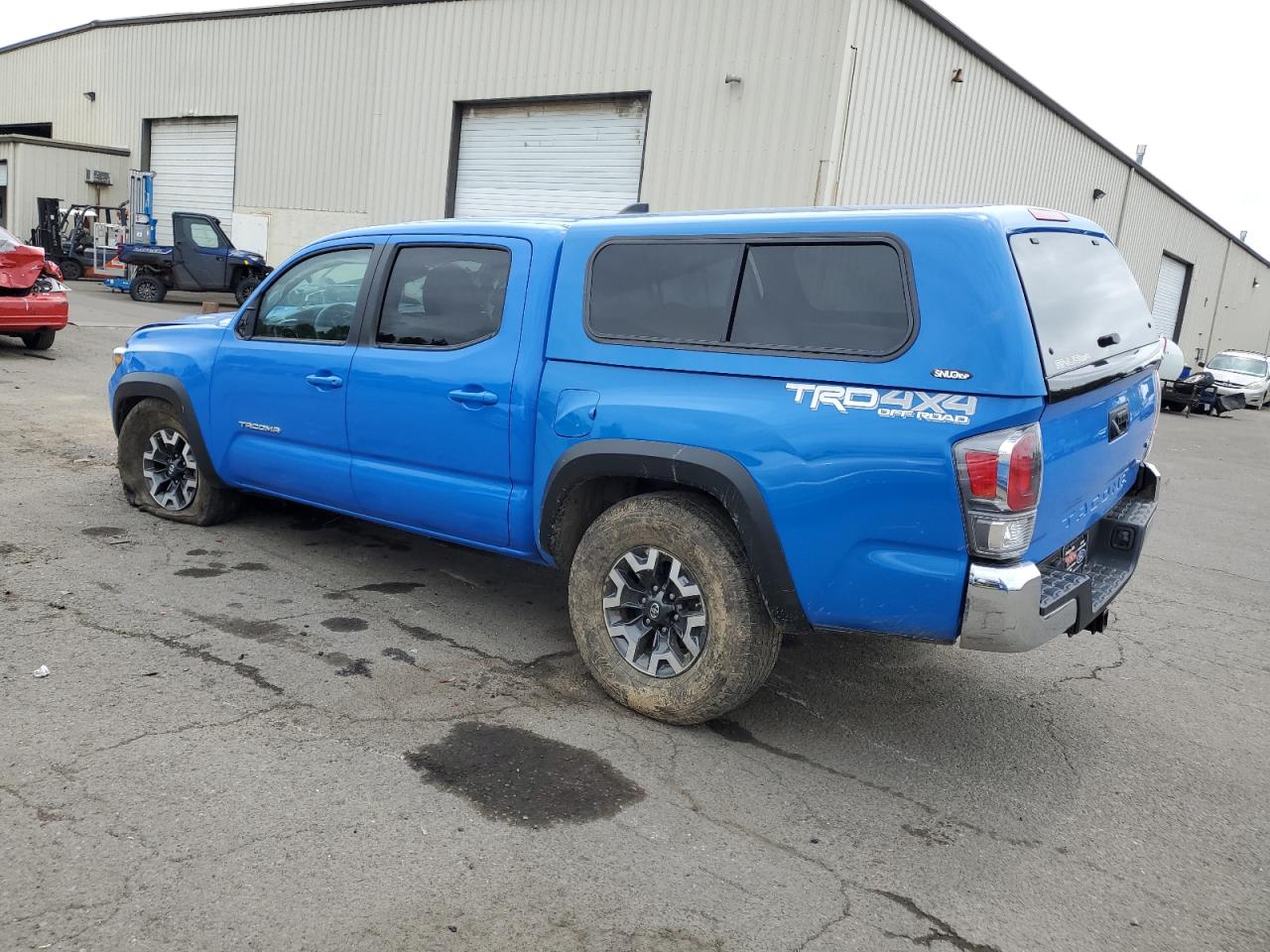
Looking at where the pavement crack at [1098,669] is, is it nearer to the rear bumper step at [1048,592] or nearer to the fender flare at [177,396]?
the rear bumper step at [1048,592]

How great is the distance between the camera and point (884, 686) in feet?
14.6

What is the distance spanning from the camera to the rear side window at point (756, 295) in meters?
3.38

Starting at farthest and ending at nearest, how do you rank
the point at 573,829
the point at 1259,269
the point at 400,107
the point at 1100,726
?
the point at 1259,269 < the point at 400,107 < the point at 1100,726 < the point at 573,829

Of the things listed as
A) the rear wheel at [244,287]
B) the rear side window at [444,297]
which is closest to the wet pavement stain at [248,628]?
the rear side window at [444,297]

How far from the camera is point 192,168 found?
87.7 feet

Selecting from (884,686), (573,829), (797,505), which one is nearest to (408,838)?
(573,829)

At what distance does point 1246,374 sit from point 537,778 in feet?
95.4

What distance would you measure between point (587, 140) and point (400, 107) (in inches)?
208

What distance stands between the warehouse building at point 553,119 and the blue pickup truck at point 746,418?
452 inches

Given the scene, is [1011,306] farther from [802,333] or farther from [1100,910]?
[1100,910]

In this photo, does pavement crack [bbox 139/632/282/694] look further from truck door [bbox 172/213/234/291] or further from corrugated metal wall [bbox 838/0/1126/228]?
truck door [bbox 172/213/234/291]

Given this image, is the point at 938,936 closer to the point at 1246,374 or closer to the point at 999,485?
the point at 999,485

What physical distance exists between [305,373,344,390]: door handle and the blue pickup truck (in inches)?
0.7

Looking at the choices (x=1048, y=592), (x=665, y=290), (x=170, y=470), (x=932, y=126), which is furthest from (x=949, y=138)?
(x=1048, y=592)
